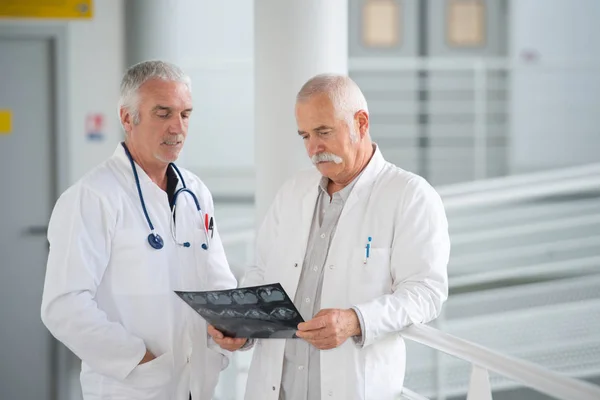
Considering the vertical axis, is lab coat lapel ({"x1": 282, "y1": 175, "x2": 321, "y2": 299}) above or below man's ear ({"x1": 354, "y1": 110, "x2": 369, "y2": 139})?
below

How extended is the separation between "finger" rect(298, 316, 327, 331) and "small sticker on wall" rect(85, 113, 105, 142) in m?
2.48

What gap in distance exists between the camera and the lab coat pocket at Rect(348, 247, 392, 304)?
1348 millimetres

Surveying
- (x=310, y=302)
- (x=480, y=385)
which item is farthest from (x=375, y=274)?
(x=480, y=385)

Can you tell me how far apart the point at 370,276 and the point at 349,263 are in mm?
40

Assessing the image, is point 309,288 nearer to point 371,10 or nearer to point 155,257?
point 155,257

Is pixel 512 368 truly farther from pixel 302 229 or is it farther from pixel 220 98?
pixel 220 98

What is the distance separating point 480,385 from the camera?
123 cm

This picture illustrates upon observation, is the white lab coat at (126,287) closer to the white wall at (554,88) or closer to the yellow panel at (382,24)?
the yellow panel at (382,24)

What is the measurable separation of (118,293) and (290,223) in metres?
0.30

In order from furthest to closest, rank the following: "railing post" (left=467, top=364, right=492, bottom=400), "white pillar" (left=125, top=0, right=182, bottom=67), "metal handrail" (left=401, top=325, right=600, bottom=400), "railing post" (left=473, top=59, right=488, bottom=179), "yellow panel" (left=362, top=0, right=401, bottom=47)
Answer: "yellow panel" (left=362, top=0, right=401, bottom=47)
"railing post" (left=473, top=59, right=488, bottom=179)
"white pillar" (left=125, top=0, right=182, bottom=67)
"railing post" (left=467, top=364, right=492, bottom=400)
"metal handrail" (left=401, top=325, right=600, bottom=400)

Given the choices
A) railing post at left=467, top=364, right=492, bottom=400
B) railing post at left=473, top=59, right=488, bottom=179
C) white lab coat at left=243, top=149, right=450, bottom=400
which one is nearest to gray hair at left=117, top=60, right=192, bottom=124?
white lab coat at left=243, top=149, right=450, bottom=400

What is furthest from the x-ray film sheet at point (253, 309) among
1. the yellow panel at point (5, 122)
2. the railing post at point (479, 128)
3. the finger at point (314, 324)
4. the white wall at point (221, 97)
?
the white wall at point (221, 97)

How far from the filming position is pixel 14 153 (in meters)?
3.57

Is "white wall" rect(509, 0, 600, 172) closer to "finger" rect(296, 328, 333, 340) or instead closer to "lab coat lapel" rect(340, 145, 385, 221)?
"lab coat lapel" rect(340, 145, 385, 221)
